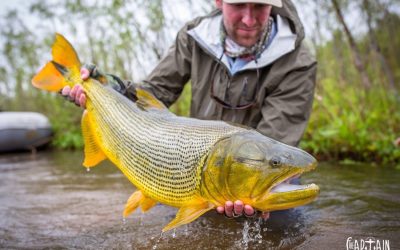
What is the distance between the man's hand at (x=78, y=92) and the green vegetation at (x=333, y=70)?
3.41 metres

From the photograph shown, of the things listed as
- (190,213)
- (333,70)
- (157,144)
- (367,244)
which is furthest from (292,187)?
(333,70)

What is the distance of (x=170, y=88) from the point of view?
3871mm

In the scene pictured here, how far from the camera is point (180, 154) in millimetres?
2365

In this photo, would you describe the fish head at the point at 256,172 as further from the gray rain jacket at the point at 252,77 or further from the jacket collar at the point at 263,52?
the jacket collar at the point at 263,52

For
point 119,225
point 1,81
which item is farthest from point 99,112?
point 1,81

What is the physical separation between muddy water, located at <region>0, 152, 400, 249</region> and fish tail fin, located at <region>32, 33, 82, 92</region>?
111cm

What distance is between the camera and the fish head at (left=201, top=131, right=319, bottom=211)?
199 cm

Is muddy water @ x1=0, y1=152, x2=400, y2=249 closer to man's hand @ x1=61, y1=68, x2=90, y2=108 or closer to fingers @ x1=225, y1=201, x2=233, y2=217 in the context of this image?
fingers @ x1=225, y1=201, x2=233, y2=217

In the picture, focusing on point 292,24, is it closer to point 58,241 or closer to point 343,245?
point 343,245

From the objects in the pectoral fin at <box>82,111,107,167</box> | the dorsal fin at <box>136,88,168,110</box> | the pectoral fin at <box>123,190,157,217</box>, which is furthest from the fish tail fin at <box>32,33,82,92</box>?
the pectoral fin at <box>123,190,157,217</box>

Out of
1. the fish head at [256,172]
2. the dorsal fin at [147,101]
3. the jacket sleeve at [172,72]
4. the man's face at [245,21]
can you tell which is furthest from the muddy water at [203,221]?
the man's face at [245,21]

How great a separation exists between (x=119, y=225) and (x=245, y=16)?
1860mm

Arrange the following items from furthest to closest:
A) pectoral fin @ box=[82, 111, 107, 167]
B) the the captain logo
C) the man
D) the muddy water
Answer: the man, pectoral fin @ box=[82, 111, 107, 167], the muddy water, the the captain logo

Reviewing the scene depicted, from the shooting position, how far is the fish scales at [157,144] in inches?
90.8
